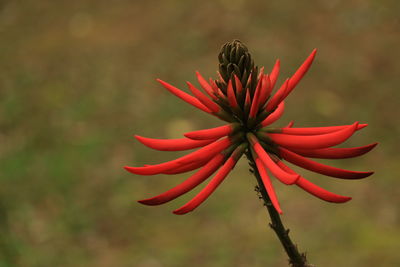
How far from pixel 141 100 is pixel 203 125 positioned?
35.4 inches

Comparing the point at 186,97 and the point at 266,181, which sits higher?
the point at 186,97

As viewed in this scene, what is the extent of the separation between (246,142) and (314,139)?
217 millimetres

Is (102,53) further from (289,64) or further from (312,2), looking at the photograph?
(312,2)

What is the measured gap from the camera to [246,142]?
1279 mm

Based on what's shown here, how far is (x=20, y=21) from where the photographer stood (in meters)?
7.09

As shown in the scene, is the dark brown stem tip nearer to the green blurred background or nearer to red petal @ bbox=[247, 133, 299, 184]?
red petal @ bbox=[247, 133, 299, 184]

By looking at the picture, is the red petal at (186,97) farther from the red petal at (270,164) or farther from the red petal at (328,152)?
the red petal at (328,152)

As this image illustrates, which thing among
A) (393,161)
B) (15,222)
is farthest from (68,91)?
(393,161)

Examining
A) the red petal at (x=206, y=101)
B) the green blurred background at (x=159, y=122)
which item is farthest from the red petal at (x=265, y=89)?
the green blurred background at (x=159, y=122)

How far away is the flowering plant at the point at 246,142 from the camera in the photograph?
1129 millimetres

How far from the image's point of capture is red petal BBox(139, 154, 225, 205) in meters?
1.12

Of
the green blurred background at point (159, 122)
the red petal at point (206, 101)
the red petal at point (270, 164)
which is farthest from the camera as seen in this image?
the green blurred background at point (159, 122)

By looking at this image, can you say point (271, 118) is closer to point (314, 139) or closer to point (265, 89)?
point (265, 89)

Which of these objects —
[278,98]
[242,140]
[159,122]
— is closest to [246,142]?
[242,140]
